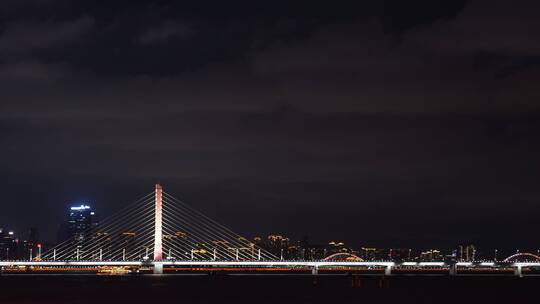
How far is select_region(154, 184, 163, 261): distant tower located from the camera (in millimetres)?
112156

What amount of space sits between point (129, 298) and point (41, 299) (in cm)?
614

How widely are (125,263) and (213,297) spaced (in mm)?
41597

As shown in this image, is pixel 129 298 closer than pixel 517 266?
Yes

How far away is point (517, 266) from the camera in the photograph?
146 metres

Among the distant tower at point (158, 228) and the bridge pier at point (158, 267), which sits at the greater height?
the distant tower at point (158, 228)

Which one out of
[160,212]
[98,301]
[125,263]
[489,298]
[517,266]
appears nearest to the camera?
[98,301]

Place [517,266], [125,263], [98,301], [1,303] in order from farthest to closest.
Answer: [517,266] → [125,263] → [98,301] → [1,303]

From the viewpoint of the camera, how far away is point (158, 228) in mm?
116125

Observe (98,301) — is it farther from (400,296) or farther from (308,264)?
(308,264)

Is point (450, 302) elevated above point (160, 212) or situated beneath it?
situated beneath

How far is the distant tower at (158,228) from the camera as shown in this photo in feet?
368

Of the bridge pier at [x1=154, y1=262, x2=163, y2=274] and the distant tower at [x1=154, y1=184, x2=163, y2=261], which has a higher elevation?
the distant tower at [x1=154, y1=184, x2=163, y2=261]

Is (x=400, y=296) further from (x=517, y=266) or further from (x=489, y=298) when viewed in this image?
(x=517, y=266)

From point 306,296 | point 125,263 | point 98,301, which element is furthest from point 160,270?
point 98,301
